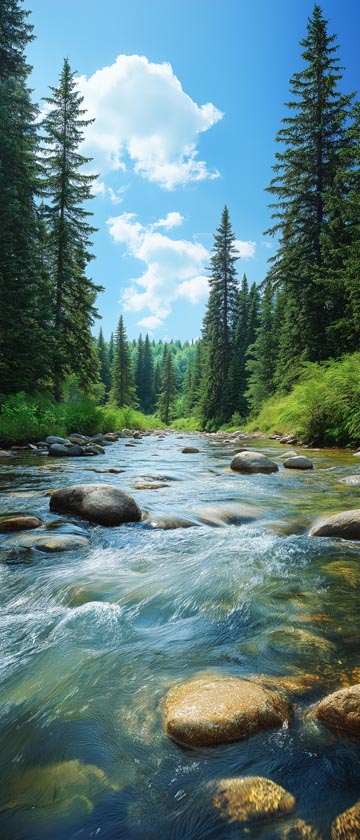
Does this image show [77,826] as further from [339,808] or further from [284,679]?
[284,679]

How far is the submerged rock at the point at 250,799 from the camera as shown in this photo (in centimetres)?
128

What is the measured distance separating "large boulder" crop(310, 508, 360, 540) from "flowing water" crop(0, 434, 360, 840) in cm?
22

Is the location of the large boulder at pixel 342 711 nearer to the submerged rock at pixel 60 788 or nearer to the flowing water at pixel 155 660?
the flowing water at pixel 155 660

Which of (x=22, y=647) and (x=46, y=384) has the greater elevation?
(x=46, y=384)

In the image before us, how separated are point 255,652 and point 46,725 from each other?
1078 millimetres

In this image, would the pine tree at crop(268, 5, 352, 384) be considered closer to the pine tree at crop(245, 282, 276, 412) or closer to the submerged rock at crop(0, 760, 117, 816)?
the pine tree at crop(245, 282, 276, 412)

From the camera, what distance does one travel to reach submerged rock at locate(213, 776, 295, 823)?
4.18 feet

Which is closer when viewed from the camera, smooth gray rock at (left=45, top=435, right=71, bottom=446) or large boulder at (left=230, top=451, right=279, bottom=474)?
large boulder at (left=230, top=451, right=279, bottom=474)

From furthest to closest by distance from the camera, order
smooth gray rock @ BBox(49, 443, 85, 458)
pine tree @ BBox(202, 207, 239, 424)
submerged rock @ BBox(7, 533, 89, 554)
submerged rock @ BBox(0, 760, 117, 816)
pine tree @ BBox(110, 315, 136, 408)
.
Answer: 1. pine tree @ BBox(110, 315, 136, 408)
2. pine tree @ BBox(202, 207, 239, 424)
3. smooth gray rock @ BBox(49, 443, 85, 458)
4. submerged rock @ BBox(7, 533, 89, 554)
5. submerged rock @ BBox(0, 760, 117, 816)

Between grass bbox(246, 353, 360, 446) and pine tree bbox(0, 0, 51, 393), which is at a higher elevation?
pine tree bbox(0, 0, 51, 393)

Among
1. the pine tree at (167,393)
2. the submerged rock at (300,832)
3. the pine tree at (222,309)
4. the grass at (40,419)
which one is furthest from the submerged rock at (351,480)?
the pine tree at (167,393)

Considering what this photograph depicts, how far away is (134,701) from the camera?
73.0 inches

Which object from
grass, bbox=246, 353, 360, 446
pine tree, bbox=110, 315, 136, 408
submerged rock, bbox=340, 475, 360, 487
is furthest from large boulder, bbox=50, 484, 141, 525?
pine tree, bbox=110, 315, 136, 408

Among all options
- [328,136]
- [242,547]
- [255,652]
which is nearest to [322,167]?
[328,136]
